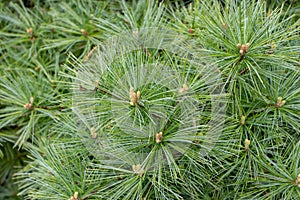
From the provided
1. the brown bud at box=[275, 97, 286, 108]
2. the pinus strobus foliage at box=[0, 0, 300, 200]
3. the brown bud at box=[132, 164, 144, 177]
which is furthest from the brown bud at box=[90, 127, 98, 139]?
the brown bud at box=[275, 97, 286, 108]

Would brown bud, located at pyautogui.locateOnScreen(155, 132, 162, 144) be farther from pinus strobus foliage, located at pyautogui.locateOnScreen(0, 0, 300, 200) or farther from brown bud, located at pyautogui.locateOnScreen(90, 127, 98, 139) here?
brown bud, located at pyautogui.locateOnScreen(90, 127, 98, 139)

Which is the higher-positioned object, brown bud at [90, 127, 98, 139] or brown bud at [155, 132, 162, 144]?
brown bud at [90, 127, 98, 139]

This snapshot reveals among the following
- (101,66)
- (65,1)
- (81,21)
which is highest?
(65,1)

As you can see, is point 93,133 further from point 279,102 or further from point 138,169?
point 279,102

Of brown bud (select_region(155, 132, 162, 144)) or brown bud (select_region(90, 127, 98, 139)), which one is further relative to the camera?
brown bud (select_region(90, 127, 98, 139))

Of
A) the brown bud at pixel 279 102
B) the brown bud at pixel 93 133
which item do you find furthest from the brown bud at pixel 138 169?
the brown bud at pixel 279 102

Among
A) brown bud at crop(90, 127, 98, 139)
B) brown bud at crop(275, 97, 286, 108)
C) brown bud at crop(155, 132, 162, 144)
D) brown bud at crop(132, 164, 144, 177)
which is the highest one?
brown bud at crop(275, 97, 286, 108)

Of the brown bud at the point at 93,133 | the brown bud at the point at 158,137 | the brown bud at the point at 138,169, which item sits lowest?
the brown bud at the point at 138,169

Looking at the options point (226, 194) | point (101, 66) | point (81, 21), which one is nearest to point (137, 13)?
point (81, 21)

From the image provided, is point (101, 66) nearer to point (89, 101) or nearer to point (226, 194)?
point (89, 101)

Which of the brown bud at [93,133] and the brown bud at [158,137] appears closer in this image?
the brown bud at [158,137]

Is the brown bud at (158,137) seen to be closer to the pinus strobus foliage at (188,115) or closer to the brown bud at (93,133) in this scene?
the pinus strobus foliage at (188,115)
